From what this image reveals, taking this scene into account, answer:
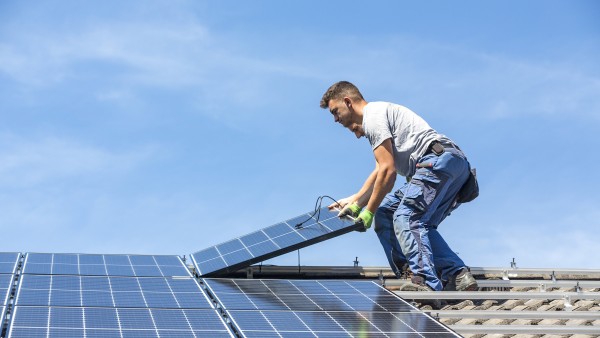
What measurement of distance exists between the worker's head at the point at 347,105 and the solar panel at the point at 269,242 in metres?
1.21

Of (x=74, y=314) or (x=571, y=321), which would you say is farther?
(x=571, y=321)

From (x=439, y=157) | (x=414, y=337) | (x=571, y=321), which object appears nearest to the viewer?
(x=414, y=337)

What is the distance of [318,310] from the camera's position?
10.9 meters

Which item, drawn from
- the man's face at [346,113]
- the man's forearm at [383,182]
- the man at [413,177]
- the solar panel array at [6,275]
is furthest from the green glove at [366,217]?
the solar panel array at [6,275]

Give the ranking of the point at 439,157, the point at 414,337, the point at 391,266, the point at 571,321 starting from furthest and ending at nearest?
the point at 391,266 < the point at 439,157 < the point at 571,321 < the point at 414,337

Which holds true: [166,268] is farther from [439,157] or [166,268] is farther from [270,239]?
[439,157]

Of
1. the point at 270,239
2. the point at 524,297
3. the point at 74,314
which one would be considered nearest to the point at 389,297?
the point at 524,297

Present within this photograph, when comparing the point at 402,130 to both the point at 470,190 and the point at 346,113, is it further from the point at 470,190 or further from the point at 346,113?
the point at 470,190

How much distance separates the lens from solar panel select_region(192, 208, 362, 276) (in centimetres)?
1287

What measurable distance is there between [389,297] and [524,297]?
1541 mm

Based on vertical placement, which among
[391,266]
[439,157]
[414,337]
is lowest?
[414,337]

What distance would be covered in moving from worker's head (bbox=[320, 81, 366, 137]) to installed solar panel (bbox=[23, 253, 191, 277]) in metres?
2.55

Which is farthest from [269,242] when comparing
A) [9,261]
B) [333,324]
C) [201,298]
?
[333,324]

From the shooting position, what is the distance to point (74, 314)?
10.1m
